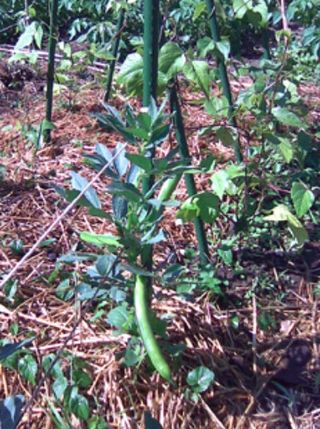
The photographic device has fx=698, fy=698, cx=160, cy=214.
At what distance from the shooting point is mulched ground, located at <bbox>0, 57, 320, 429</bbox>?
1.42 m

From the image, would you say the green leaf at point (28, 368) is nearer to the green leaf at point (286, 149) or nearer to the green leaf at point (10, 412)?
the green leaf at point (10, 412)

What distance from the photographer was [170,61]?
5.06 ft

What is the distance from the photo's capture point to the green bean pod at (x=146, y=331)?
1.27 meters

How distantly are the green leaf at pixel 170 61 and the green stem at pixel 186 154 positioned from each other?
69 mm

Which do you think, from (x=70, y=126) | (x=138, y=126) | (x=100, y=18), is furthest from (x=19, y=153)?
(x=100, y=18)

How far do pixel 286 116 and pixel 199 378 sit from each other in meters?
0.69

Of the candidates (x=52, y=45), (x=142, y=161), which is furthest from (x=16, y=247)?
(x=52, y=45)

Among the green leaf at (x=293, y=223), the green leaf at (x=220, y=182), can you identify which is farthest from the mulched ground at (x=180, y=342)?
the green leaf at (x=220, y=182)

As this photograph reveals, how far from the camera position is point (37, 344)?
1.53 meters

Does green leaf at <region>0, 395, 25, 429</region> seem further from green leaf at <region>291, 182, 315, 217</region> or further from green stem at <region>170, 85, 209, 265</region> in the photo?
green leaf at <region>291, 182, 315, 217</region>

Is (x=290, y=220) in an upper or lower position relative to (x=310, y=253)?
upper

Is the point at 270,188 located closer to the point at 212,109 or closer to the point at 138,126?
the point at 212,109

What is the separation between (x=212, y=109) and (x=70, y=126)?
0.89 meters

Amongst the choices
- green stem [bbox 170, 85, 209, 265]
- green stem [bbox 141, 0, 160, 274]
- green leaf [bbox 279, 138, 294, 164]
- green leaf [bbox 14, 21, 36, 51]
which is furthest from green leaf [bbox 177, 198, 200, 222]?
green leaf [bbox 14, 21, 36, 51]
